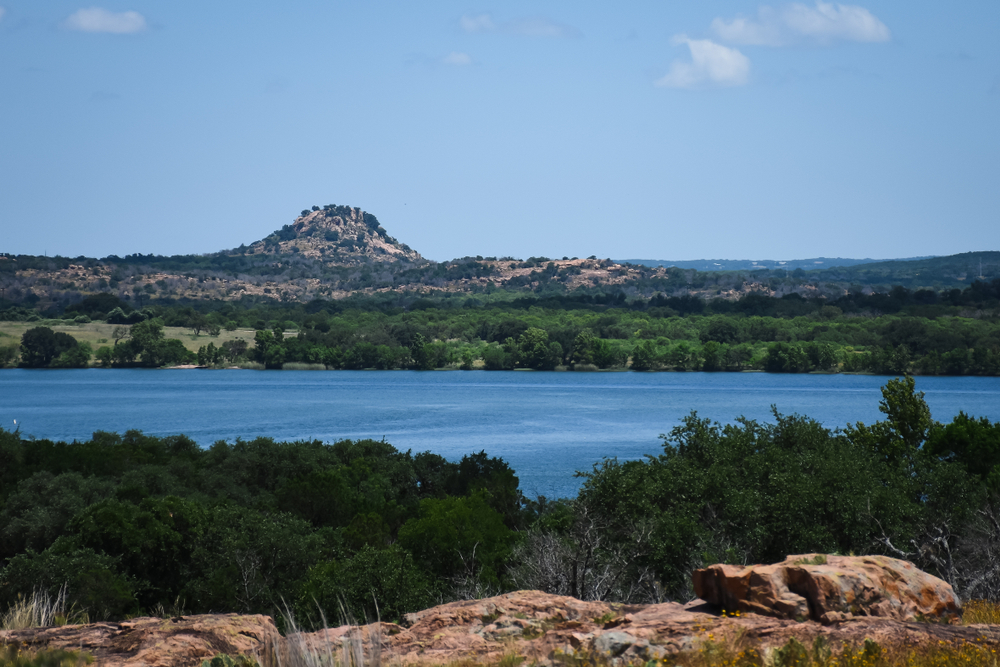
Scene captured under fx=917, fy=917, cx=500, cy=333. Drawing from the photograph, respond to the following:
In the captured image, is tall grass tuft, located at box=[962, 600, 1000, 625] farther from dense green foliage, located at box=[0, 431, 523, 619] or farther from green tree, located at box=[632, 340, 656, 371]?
green tree, located at box=[632, 340, 656, 371]

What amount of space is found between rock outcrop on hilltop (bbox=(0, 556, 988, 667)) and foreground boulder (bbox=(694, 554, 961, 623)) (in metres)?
0.02

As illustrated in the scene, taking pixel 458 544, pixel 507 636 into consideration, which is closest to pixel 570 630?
pixel 507 636

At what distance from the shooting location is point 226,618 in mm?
10367

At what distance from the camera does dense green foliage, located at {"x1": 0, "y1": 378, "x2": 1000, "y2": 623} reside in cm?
1814

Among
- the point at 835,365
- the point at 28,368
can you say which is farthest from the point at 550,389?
the point at 28,368

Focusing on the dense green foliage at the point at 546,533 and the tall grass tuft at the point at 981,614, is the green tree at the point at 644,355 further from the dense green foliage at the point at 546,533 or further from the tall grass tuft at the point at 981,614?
the tall grass tuft at the point at 981,614

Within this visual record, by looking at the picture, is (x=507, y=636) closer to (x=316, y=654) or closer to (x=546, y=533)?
(x=316, y=654)

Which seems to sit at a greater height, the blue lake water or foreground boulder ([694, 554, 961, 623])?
foreground boulder ([694, 554, 961, 623])

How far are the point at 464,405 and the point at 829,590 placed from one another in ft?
283

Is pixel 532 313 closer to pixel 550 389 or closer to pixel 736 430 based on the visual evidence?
pixel 550 389

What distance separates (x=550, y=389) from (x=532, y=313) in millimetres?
67078

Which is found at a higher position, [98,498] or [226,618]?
[226,618]

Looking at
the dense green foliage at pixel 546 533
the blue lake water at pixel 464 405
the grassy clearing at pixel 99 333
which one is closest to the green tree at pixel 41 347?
the blue lake water at pixel 464 405

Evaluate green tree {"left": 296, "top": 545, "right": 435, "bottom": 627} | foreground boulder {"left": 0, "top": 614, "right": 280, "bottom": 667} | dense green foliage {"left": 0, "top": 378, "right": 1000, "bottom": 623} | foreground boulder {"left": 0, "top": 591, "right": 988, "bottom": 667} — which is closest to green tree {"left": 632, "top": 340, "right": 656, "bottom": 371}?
dense green foliage {"left": 0, "top": 378, "right": 1000, "bottom": 623}
